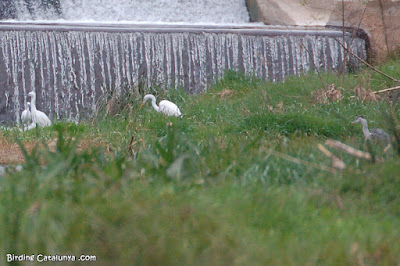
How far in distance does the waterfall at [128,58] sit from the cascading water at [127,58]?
1 centimetres

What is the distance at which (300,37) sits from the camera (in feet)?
39.9

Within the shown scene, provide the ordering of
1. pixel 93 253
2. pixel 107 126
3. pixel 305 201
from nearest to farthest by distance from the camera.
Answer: pixel 93 253, pixel 305 201, pixel 107 126

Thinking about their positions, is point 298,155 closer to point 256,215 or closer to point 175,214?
point 256,215

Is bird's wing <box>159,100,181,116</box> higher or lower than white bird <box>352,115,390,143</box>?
lower

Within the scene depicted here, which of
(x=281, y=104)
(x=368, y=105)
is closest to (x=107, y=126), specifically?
(x=281, y=104)

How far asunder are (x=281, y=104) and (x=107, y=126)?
2.14 meters

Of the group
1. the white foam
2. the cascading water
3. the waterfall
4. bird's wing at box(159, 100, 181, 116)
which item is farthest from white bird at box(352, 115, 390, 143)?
the white foam

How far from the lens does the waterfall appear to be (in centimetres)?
1046

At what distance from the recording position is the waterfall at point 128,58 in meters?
10.5

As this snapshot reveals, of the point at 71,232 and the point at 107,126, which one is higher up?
the point at 71,232

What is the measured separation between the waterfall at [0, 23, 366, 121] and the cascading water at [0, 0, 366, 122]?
0.05 feet

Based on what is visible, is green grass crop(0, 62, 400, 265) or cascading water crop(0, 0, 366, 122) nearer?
Answer: green grass crop(0, 62, 400, 265)

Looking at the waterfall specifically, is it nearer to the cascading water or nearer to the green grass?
the cascading water

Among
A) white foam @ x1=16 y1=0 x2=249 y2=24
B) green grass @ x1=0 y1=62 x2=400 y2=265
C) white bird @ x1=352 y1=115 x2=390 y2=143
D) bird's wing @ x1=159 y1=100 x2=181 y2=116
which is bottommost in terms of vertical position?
bird's wing @ x1=159 y1=100 x2=181 y2=116
